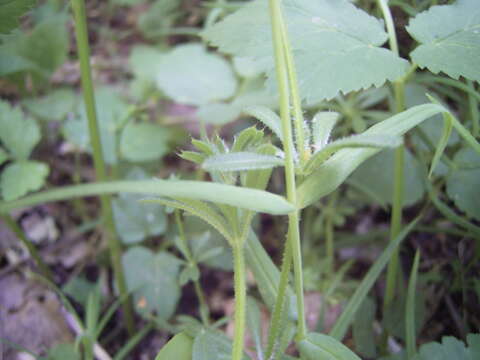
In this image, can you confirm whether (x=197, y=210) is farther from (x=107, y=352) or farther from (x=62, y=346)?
(x=107, y=352)

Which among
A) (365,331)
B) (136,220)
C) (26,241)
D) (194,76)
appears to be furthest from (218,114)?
(365,331)

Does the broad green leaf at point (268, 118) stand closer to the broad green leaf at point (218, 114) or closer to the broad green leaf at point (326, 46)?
the broad green leaf at point (326, 46)

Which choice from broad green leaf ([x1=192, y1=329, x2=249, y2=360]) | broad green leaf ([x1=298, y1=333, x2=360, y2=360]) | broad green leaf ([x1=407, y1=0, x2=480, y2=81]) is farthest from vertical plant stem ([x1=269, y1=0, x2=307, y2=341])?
broad green leaf ([x1=407, y1=0, x2=480, y2=81])

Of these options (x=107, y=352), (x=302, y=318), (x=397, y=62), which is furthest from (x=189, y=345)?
(x=397, y=62)

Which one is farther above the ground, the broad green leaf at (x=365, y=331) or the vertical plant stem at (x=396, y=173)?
the vertical plant stem at (x=396, y=173)

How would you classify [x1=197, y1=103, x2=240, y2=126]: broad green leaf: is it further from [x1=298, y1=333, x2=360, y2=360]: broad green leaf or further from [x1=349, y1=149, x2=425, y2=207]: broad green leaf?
[x1=298, y1=333, x2=360, y2=360]: broad green leaf

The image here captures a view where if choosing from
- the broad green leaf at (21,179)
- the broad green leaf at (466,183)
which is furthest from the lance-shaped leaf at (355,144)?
the broad green leaf at (21,179)

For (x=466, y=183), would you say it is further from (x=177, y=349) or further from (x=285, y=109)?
(x=177, y=349)
